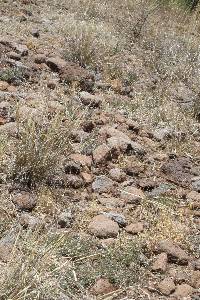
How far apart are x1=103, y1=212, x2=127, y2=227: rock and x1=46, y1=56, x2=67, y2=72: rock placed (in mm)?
2073

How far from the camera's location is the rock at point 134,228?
3125mm

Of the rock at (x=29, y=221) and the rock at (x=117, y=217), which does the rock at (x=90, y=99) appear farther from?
the rock at (x=29, y=221)

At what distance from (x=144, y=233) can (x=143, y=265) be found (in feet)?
1.00

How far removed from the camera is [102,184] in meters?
3.55

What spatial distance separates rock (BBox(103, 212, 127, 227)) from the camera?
10.4 feet

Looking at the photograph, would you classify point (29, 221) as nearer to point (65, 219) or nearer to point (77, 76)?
point (65, 219)

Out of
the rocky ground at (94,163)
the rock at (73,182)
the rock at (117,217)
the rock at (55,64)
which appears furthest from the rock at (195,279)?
the rock at (55,64)

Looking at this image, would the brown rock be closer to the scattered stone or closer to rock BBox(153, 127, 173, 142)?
rock BBox(153, 127, 173, 142)

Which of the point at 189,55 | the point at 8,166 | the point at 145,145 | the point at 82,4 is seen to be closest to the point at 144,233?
the point at 8,166

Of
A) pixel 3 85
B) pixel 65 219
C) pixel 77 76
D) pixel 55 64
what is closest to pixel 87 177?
pixel 65 219

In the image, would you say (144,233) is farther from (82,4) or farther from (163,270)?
(82,4)

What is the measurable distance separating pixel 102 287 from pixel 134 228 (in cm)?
62

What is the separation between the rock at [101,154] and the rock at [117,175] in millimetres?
112

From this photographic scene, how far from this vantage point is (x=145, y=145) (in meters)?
4.25
